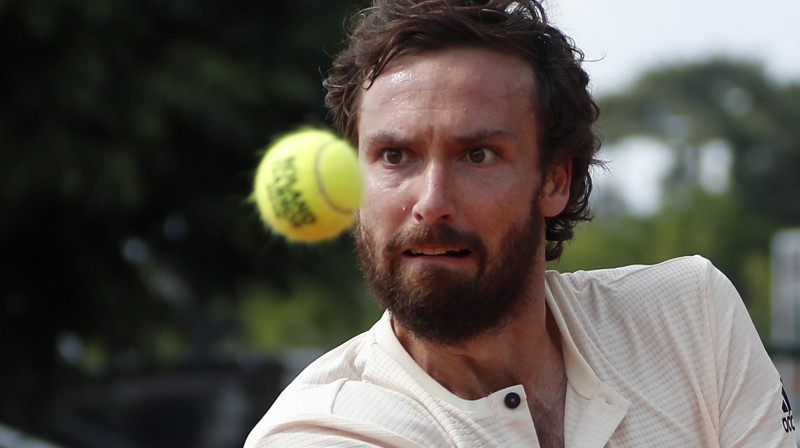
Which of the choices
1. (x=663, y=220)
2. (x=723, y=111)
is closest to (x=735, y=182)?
(x=723, y=111)

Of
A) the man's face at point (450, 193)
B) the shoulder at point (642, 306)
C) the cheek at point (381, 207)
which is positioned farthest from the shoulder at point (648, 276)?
the cheek at point (381, 207)

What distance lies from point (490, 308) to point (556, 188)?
518 mm

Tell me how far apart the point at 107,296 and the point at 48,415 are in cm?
102

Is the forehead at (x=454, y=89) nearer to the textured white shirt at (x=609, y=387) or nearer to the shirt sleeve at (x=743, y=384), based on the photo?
the textured white shirt at (x=609, y=387)

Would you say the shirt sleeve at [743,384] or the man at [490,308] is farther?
the shirt sleeve at [743,384]

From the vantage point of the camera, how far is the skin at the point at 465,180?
2.96 m

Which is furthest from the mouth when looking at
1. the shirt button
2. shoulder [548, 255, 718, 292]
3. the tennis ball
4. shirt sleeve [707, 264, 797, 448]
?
shirt sleeve [707, 264, 797, 448]

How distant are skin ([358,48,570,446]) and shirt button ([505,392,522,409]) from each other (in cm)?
10

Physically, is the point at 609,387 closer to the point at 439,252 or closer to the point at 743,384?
the point at 743,384

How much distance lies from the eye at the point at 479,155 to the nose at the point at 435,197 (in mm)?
74

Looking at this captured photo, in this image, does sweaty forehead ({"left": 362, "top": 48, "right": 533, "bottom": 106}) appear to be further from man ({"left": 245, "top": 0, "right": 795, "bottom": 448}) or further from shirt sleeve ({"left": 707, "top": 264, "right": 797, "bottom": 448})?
shirt sleeve ({"left": 707, "top": 264, "right": 797, "bottom": 448})

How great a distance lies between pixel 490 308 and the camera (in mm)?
3049

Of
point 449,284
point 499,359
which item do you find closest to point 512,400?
point 499,359

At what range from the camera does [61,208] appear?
7062 millimetres
